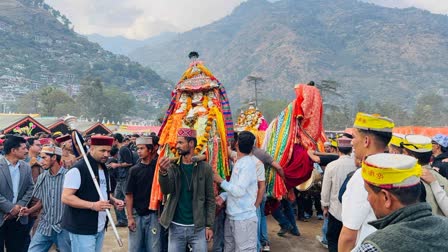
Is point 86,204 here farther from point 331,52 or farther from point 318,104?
point 331,52

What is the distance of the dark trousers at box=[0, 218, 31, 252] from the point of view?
14.3 ft

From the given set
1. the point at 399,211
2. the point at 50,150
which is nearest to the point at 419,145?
the point at 399,211

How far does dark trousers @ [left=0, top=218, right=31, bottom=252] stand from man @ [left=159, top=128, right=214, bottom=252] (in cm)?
206

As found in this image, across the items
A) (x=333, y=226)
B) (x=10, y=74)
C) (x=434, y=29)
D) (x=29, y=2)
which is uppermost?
(x=29, y=2)

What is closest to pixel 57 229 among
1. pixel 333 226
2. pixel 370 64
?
pixel 333 226

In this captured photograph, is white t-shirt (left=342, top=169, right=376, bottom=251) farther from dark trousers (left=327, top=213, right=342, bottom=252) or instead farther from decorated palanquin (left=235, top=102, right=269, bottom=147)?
decorated palanquin (left=235, top=102, right=269, bottom=147)

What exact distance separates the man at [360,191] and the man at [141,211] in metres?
2.50

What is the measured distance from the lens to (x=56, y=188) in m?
4.13

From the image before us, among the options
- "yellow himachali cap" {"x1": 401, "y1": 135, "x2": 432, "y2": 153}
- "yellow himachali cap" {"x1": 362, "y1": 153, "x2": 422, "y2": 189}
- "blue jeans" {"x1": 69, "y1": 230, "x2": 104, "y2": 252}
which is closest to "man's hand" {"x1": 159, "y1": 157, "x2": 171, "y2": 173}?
"blue jeans" {"x1": 69, "y1": 230, "x2": 104, "y2": 252}

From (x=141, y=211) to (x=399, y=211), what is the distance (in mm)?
3301

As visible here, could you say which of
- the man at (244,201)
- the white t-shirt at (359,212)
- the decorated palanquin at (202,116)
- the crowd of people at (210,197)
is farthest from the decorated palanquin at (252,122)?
the white t-shirt at (359,212)

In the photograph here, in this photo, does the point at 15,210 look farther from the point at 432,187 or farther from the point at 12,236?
the point at 432,187

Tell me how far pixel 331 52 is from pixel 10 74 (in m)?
106

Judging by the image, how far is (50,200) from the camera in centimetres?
411
